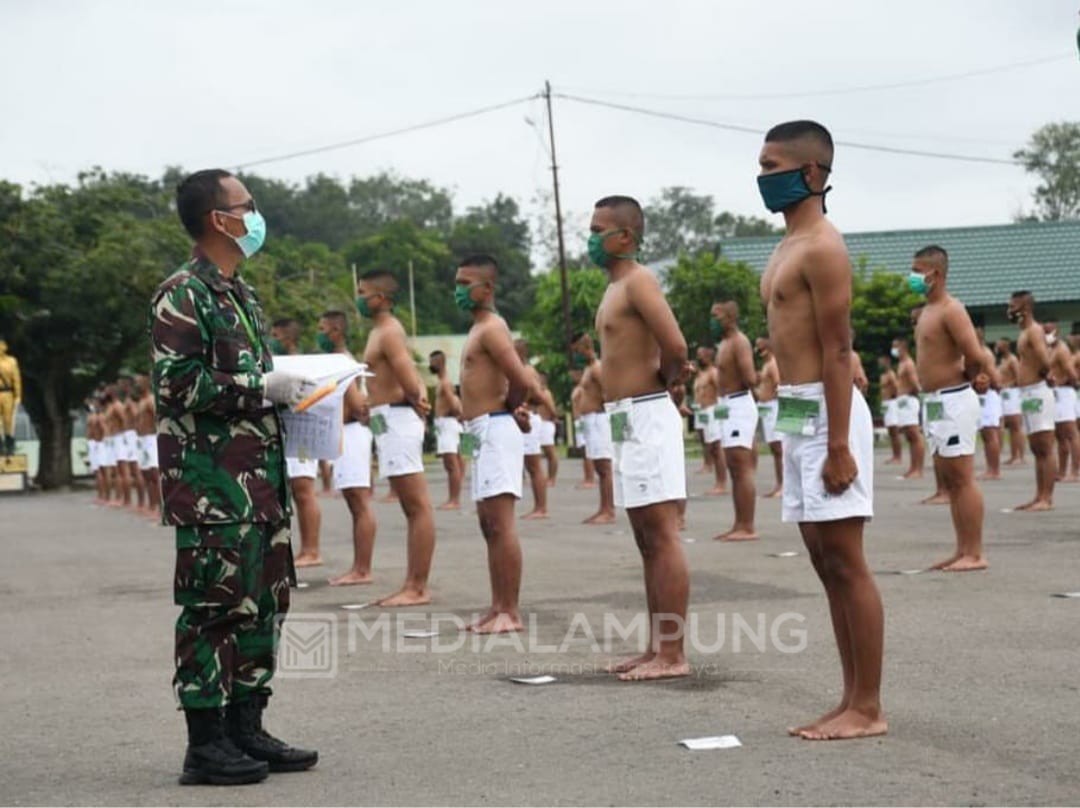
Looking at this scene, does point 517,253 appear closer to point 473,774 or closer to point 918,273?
point 918,273

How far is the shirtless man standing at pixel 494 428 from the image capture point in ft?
31.6

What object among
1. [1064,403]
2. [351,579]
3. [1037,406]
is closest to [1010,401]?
[1064,403]

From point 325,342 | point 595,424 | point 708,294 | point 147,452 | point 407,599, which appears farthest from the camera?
point 708,294

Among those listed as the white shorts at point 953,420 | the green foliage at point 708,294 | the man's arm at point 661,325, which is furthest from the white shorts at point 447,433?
the green foliage at point 708,294

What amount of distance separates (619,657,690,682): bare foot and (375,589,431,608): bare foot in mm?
3503

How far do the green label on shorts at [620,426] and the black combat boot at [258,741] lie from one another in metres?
2.56

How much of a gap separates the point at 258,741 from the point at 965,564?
6947 millimetres

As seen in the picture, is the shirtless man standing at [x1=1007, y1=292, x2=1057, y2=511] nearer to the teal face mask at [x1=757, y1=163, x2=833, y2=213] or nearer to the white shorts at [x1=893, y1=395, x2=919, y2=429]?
the white shorts at [x1=893, y1=395, x2=919, y2=429]

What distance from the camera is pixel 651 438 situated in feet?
25.9

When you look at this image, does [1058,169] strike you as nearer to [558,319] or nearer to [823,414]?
[558,319]

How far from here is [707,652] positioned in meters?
8.41

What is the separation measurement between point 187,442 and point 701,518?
42.8 feet

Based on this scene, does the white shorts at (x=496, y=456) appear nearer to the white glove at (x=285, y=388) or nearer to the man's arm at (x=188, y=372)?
the white glove at (x=285, y=388)

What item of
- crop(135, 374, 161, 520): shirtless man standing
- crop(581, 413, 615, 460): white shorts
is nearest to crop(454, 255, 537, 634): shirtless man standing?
crop(581, 413, 615, 460): white shorts
